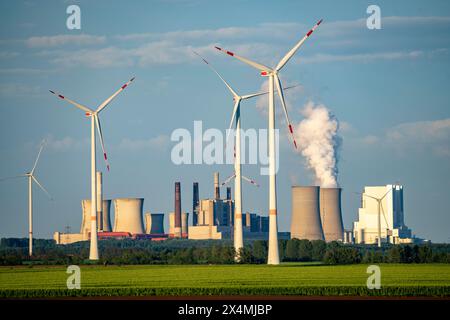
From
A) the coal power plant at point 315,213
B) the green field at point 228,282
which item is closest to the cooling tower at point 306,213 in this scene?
the coal power plant at point 315,213

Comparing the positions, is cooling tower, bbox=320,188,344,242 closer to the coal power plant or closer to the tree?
the coal power plant

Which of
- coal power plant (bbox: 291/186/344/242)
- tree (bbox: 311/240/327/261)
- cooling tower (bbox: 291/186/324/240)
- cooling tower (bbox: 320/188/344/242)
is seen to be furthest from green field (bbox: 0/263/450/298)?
cooling tower (bbox: 320/188/344/242)

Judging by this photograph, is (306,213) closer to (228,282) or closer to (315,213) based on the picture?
(315,213)

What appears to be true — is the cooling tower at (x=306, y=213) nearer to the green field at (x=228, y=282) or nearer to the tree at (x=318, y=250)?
the tree at (x=318, y=250)

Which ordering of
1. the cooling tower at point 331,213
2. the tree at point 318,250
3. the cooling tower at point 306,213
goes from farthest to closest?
1. the cooling tower at point 331,213
2. the cooling tower at point 306,213
3. the tree at point 318,250

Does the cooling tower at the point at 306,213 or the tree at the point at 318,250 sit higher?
the cooling tower at the point at 306,213
